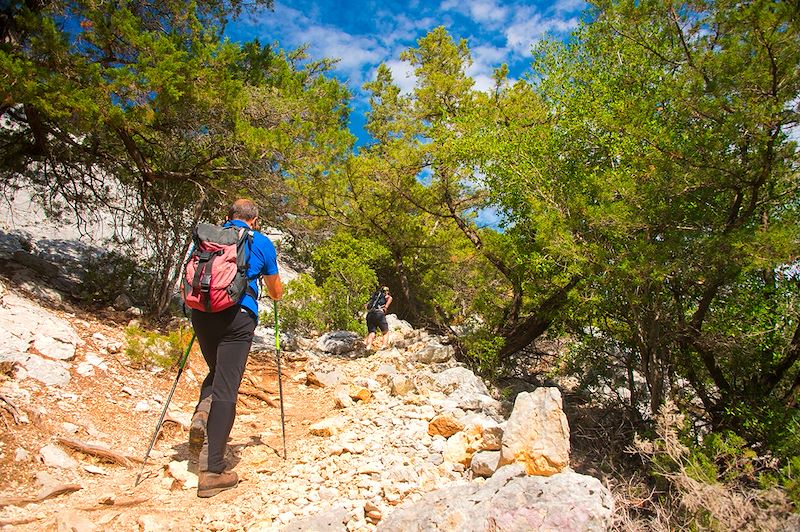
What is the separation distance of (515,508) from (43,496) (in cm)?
289

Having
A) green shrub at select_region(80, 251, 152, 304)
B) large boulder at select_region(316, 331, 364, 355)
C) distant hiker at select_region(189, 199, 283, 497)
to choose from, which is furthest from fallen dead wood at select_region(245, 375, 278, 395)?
green shrub at select_region(80, 251, 152, 304)

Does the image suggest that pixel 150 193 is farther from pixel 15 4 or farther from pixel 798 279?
pixel 798 279

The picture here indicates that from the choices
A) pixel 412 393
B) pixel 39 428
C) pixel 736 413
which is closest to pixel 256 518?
pixel 39 428

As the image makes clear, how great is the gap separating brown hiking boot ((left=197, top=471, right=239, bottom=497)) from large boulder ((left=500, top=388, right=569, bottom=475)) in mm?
1900

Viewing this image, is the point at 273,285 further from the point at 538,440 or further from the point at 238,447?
the point at 538,440

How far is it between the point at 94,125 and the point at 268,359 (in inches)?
152

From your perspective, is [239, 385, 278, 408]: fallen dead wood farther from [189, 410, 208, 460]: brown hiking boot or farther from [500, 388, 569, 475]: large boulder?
[500, 388, 569, 475]: large boulder

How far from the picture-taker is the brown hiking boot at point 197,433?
3578 millimetres

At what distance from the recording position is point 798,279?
6051 mm

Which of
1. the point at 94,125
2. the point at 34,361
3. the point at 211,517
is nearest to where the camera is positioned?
the point at 211,517

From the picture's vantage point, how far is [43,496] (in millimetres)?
3127

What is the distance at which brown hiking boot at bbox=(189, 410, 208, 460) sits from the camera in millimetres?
3578

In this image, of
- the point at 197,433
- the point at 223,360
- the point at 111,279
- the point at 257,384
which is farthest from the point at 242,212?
the point at 111,279

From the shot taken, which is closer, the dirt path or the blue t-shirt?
the dirt path
